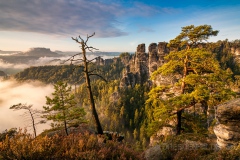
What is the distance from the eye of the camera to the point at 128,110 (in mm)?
148000

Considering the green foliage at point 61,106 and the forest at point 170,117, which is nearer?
the forest at point 170,117

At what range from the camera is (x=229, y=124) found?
9625 millimetres

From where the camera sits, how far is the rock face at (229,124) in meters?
9.39

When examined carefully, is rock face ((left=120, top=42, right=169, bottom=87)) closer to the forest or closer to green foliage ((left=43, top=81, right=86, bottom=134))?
green foliage ((left=43, top=81, right=86, bottom=134))

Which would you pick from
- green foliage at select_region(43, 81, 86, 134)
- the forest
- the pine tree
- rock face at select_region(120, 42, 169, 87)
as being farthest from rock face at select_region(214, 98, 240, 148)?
rock face at select_region(120, 42, 169, 87)

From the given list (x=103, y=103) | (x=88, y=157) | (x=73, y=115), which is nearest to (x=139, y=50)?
(x=103, y=103)

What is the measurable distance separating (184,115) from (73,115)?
1162cm

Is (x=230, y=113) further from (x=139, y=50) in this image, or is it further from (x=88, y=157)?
(x=139, y=50)

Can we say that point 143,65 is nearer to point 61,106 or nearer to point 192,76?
point 61,106

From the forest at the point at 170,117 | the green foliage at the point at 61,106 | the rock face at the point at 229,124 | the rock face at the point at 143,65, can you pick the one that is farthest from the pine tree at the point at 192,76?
the rock face at the point at 143,65

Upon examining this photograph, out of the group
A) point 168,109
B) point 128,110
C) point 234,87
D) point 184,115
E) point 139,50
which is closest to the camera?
point 168,109

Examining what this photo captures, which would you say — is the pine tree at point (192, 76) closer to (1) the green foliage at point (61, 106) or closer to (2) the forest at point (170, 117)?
(2) the forest at point (170, 117)

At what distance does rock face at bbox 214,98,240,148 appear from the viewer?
30.8 ft

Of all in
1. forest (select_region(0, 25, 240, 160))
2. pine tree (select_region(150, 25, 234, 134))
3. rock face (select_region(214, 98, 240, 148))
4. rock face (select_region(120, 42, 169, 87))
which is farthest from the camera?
rock face (select_region(120, 42, 169, 87))
